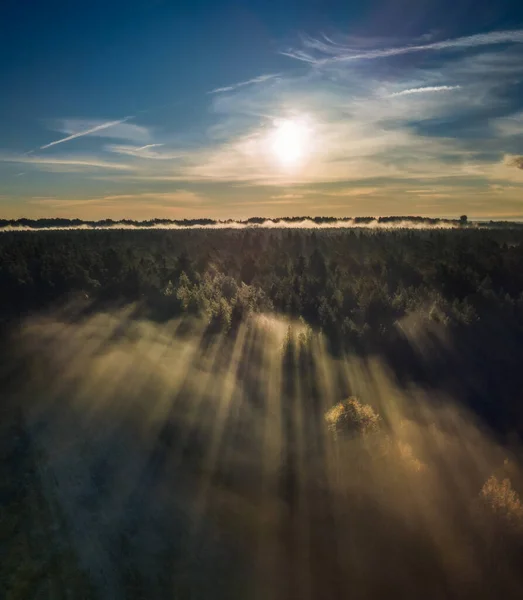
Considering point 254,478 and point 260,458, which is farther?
point 260,458

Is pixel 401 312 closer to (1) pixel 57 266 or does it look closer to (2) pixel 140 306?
(2) pixel 140 306

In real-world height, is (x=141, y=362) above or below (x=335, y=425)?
above

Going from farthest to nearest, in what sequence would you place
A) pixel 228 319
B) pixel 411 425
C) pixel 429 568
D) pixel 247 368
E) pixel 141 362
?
pixel 228 319, pixel 247 368, pixel 141 362, pixel 411 425, pixel 429 568

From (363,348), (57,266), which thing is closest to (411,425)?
(363,348)

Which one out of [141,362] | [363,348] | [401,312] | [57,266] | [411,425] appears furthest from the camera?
[57,266]
